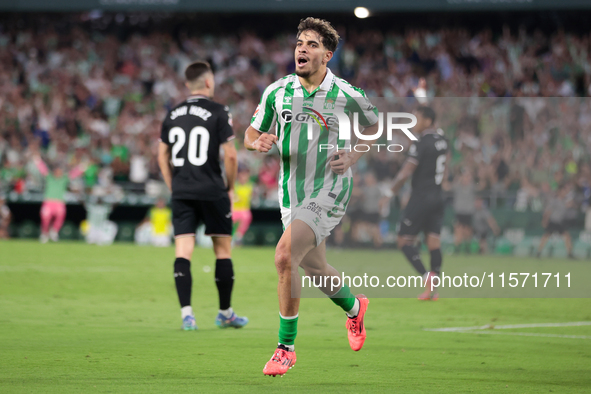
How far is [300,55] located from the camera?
202 inches

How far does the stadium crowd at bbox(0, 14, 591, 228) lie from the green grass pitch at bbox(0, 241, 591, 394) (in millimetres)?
10878

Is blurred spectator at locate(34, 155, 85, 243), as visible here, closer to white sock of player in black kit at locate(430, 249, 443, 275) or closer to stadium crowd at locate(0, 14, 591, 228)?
stadium crowd at locate(0, 14, 591, 228)

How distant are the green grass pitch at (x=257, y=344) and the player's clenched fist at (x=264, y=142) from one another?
1.47 metres

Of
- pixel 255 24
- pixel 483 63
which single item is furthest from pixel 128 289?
pixel 255 24

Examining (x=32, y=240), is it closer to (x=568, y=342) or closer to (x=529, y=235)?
(x=529, y=235)

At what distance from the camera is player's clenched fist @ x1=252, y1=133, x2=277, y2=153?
4.95 meters

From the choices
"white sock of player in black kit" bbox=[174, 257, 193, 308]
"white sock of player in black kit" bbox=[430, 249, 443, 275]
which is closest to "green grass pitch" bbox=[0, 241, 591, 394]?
"white sock of player in black kit" bbox=[174, 257, 193, 308]

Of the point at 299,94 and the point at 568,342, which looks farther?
the point at 568,342

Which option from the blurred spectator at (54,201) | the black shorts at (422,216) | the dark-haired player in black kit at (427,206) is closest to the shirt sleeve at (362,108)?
the dark-haired player in black kit at (427,206)

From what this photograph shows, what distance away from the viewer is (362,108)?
552cm

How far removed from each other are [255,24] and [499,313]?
20739mm

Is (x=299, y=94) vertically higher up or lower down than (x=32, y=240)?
higher up

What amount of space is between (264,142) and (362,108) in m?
0.91

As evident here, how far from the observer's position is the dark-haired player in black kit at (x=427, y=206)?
9.50 meters
